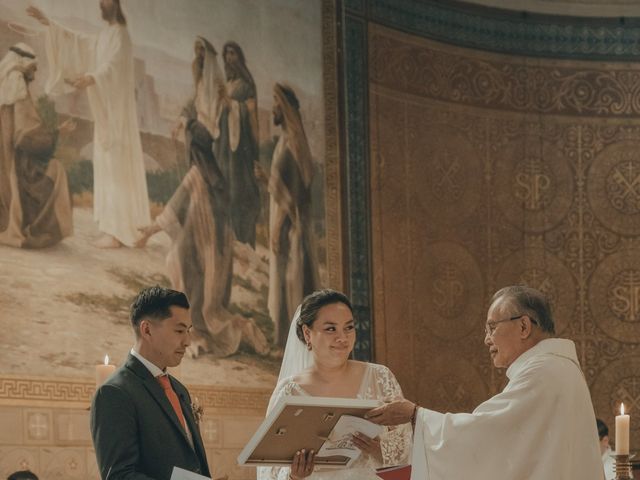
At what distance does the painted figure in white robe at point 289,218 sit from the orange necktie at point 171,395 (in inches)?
193

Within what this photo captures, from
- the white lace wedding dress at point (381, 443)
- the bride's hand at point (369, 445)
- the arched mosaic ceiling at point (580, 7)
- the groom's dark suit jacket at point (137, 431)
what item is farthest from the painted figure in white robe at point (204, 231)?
the groom's dark suit jacket at point (137, 431)

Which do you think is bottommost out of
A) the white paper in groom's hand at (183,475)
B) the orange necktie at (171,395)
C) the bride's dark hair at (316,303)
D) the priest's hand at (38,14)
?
the white paper in groom's hand at (183,475)

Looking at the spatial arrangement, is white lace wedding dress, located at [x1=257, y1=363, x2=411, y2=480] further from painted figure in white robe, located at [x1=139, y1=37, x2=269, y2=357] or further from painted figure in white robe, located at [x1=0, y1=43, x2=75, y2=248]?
painted figure in white robe, located at [x1=139, y1=37, x2=269, y2=357]

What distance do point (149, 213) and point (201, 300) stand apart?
790mm

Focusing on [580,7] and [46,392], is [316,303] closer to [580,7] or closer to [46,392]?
[46,392]

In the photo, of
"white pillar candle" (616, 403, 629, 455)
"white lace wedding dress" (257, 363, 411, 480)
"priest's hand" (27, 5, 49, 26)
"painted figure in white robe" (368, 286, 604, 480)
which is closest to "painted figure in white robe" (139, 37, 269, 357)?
"priest's hand" (27, 5, 49, 26)

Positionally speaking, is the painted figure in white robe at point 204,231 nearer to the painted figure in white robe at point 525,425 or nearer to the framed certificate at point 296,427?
the framed certificate at point 296,427

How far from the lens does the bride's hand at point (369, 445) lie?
6073 millimetres

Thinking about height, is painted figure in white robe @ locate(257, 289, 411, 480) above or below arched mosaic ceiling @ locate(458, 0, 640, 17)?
below

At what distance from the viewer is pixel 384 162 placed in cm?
1165

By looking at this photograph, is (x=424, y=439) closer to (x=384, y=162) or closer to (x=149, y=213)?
(x=149, y=213)

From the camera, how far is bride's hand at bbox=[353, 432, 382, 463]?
607cm

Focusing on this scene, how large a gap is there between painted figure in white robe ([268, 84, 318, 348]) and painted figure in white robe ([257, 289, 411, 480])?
3837 mm

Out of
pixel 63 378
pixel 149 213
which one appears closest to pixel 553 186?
pixel 149 213
